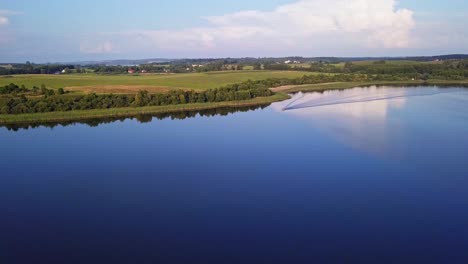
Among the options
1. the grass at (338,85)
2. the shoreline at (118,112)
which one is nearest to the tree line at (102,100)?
the shoreline at (118,112)

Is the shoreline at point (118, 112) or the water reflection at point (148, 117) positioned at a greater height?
the shoreline at point (118, 112)

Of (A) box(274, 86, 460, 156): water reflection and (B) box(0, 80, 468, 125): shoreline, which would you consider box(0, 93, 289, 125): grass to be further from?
(A) box(274, 86, 460, 156): water reflection

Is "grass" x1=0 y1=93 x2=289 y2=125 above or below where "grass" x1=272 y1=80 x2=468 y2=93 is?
below

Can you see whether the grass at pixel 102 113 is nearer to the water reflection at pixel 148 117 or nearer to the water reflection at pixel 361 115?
the water reflection at pixel 148 117

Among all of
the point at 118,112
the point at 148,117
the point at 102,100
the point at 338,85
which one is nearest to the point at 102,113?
the point at 118,112

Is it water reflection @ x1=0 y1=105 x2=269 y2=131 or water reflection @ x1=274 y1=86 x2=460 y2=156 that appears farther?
water reflection @ x1=0 y1=105 x2=269 y2=131

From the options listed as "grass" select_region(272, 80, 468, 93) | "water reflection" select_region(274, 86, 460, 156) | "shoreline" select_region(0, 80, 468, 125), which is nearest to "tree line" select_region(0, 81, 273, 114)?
"shoreline" select_region(0, 80, 468, 125)

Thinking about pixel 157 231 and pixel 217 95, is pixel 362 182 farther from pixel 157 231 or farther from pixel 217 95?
pixel 217 95

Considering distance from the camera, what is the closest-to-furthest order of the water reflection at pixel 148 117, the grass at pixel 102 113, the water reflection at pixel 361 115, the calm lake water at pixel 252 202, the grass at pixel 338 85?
1. the calm lake water at pixel 252 202
2. the water reflection at pixel 361 115
3. the water reflection at pixel 148 117
4. the grass at pixel 102 113
5. the grass at pixel 338 85
